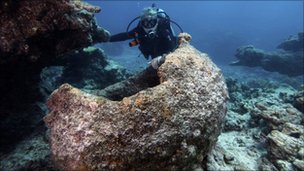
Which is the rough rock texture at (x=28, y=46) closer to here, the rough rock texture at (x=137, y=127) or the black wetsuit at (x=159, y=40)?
the rough rock texture at (x=137, y=127)

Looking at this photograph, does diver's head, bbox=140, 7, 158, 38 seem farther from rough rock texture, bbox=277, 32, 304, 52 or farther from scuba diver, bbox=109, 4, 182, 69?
rough rock texture, bbox=277, 32, 304, 52

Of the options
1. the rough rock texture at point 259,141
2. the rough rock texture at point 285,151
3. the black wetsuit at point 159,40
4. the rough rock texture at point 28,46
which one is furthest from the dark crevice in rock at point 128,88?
the black wetsuit at point 159,40

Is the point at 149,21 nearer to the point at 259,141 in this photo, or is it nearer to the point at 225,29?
the point at 259,141

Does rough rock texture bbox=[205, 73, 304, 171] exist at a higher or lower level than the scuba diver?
lower

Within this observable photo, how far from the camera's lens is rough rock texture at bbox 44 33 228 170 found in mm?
A: 2236

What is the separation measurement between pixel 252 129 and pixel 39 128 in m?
4.23

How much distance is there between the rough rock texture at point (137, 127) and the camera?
2236 mm

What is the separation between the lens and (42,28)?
11.1 feet

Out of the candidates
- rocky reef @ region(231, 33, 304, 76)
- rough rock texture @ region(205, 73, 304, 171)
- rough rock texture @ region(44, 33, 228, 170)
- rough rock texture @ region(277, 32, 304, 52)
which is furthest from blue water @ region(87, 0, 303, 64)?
rough rock texture @ region(44, 33, 228, 170)

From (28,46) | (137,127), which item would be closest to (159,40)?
(28,46)

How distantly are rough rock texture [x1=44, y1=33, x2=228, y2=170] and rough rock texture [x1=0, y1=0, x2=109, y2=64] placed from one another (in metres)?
1.13

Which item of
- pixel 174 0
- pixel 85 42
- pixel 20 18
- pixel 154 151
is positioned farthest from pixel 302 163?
pixel 174 0

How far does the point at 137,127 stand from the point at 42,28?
208 cm

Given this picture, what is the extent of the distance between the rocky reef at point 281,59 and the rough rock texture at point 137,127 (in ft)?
45.3
